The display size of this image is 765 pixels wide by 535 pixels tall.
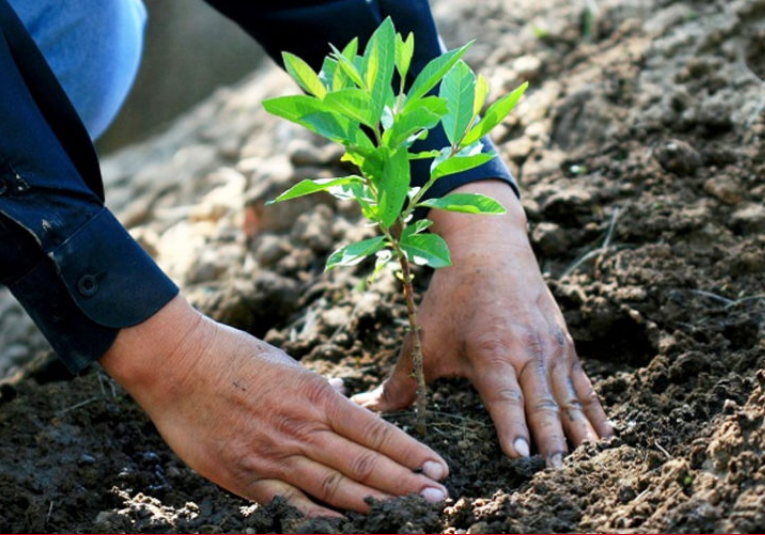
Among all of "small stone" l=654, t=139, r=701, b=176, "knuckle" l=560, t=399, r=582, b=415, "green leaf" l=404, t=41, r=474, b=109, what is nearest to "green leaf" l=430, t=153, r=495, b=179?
"green leaf" l=404, t=41, r=474, b=109

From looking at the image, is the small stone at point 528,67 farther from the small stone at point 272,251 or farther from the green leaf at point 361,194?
the green leaf at point 361,194

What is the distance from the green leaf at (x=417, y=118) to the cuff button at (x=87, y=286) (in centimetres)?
50

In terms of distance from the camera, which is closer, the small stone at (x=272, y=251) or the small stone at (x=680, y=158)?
the small stone at (x=680, y=158)

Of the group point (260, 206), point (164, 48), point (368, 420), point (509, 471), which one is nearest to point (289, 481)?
point (368, 420)

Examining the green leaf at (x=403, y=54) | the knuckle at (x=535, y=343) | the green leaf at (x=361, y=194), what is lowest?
the knuckle at (x=535, y=343)

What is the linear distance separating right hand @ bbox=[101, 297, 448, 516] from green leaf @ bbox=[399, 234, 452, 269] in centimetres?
26

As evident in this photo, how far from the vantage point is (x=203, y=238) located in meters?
3.43

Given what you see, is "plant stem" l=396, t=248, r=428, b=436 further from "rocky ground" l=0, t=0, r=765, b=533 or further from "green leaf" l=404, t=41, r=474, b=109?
"green leaf" l=404, t=41, r=474, b=109

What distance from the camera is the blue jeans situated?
7.50ft

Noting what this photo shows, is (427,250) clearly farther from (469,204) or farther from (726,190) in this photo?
(726,190)

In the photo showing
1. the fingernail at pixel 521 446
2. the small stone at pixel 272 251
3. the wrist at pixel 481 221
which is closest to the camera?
the fingernail at pixel 521 446

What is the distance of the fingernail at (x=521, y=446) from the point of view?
1703 millimetres

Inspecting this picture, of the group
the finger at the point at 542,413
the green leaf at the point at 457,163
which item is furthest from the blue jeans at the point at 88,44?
the finger at the point at 542,413

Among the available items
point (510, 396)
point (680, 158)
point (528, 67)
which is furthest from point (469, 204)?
point (528, 67)
